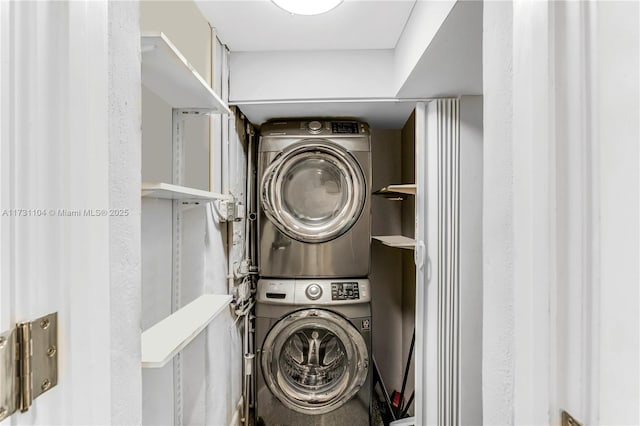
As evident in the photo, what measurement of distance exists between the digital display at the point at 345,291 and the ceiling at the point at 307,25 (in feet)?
5.07

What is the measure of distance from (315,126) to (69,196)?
→ 2.22 meters

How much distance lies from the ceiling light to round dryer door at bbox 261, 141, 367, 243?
1060 millimetres

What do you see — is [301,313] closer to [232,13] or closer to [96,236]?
[232,13]

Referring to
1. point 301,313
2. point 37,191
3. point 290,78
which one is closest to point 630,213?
point 37,191

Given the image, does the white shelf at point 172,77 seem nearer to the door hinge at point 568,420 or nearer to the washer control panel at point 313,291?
the door hinge at point 568,420

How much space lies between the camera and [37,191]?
1.42 feet

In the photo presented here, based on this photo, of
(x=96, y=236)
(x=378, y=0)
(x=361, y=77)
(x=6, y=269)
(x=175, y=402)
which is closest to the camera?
(x=6, y=269)

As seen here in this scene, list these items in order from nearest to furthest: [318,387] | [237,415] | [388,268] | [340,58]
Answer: [340,58] → [237,415] → [318,387] → [388,268]

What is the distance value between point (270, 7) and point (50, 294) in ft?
5.27

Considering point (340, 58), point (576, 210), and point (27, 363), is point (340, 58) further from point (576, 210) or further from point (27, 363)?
point (27, 363)

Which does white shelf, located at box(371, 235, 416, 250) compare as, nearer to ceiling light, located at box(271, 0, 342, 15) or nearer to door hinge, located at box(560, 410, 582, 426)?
ceiling light, located at box(271, 0, 342, 15)

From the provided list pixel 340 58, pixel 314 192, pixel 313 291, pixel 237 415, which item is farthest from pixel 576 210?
pixel 237 415

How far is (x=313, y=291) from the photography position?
252 cm

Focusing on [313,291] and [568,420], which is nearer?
[568,420]
